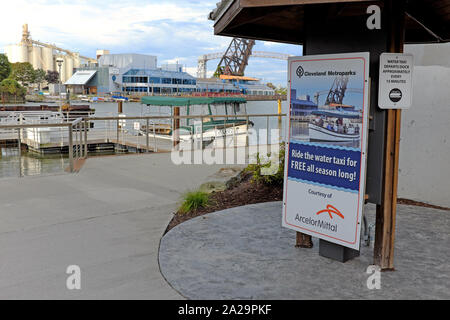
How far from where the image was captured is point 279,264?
414cm

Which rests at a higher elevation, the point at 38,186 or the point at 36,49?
the point at 36,49

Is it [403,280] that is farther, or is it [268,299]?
[403,280]

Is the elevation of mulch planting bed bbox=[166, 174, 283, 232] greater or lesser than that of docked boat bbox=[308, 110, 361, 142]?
lesser

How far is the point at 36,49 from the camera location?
196m

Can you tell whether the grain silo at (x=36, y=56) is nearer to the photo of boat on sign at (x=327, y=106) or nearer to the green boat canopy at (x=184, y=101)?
the green boat canopy at (x=184, y=101)

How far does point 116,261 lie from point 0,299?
1060 millimetres

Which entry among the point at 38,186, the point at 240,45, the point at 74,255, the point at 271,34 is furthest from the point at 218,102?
the point at 240,45

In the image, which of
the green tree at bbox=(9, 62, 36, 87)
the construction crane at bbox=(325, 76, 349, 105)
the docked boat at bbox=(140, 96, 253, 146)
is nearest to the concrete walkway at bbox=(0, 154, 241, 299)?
the construction crane at bbox=(325, 76, 349, 105)

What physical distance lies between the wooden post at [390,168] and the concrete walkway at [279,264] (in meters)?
0.20

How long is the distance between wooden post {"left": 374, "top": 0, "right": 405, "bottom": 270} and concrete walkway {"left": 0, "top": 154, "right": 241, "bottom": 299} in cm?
179

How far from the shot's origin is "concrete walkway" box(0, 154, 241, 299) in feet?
12.0

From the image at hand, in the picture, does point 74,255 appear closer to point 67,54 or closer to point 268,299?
point 268,299

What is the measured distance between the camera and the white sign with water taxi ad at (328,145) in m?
3.78

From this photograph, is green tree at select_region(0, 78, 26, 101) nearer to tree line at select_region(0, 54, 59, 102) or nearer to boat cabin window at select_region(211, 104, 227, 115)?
tree line at select_region(0, 54, 59, 102)
